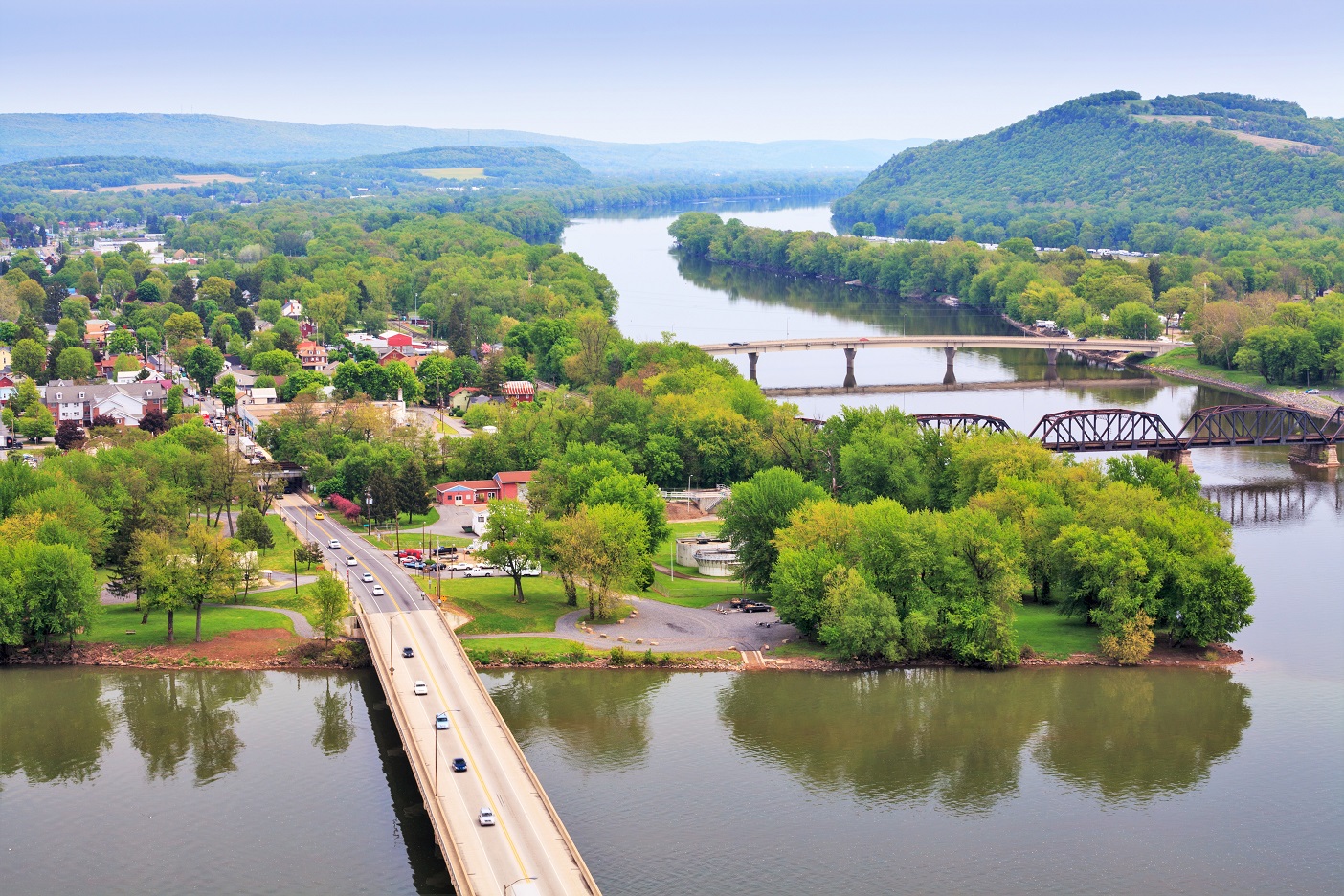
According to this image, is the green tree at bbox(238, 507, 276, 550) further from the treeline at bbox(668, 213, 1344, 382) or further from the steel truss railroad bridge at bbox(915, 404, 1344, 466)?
the treeline at bbox(668, 213, 1344, 382)

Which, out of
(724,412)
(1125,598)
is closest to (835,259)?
(724,412)

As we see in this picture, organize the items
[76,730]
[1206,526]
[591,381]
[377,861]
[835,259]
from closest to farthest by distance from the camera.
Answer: [377,861]
[76,730]
[1206,526]
[591,381]
[835,259]

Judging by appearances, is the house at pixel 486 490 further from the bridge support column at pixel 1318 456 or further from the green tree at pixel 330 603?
the bridge support column at pixel 1318 456

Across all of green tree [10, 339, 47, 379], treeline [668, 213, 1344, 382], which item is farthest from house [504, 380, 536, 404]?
treeline [668, 213, 1344, 382]

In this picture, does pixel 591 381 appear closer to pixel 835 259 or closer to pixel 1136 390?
pixel 1136 390

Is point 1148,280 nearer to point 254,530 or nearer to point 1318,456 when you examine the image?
point 1318,456

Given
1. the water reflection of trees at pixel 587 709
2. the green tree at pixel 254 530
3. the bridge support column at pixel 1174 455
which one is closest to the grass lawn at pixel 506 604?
the water reflection of trees at pixel 587 709

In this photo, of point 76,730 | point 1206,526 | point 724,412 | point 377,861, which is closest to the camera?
point 377,861
